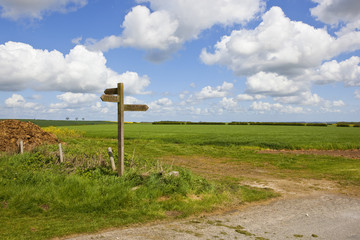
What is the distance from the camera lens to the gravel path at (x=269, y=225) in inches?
238

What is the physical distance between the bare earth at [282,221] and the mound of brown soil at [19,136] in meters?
13.4

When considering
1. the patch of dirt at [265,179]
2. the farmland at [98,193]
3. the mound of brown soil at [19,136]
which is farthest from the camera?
the mound of brown soil at [19,136]

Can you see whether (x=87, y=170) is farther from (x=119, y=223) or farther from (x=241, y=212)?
(x=241, y=212)

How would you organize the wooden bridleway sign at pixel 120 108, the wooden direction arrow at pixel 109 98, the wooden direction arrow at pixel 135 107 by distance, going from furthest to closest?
the wooden direction arrow at pixel 135 107, the wooden bridleway sign at pixel 120 108, the wooden direction arrow at pixel 109 98

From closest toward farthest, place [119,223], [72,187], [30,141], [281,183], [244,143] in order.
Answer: [119,223]
[72,187]
[281,183]
[30,141]
[244,143]

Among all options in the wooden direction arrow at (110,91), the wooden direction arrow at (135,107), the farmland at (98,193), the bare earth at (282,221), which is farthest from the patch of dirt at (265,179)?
the wooden direction arrow at (110,91)

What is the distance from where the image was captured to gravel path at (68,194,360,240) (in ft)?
19.9

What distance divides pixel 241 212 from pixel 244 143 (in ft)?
67.9

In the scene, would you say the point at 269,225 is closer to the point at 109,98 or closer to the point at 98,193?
the point at 98,193

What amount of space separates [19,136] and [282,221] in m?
17.4

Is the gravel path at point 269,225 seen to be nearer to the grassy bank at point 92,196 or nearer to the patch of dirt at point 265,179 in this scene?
the grassy bank at point 92,196

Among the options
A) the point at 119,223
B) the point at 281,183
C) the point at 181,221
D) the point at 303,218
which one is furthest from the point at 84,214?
the point at 281,183

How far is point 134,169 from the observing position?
1034cm

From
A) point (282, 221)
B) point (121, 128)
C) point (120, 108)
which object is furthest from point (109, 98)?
point (282, 221)
